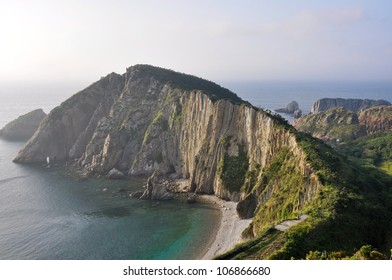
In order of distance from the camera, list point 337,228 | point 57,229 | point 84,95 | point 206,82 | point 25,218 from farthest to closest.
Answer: point 206,82 → point 84,95 → point 25,218 → point 57,229 → point 337,228

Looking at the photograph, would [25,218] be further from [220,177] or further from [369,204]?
[369,204]

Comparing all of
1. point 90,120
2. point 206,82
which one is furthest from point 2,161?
point 206,82

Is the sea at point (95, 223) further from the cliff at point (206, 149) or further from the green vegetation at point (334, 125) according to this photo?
the green vegetation at point (334, 125)

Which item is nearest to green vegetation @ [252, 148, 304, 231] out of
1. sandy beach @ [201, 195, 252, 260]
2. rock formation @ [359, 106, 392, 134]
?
sandy beach @ [201, 195, 252, 260]

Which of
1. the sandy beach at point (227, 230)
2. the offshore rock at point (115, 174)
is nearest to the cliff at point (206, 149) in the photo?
the sandy beach at point (227, 230)

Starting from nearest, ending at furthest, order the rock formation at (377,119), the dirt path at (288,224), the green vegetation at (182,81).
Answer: the dirt path at (288,224)
the green vegetation at (182,81)
the rock formation at (377,119)

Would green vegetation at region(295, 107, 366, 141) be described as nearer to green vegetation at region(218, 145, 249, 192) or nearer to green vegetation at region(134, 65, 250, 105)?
green vegetation at region(134, 65, 250, 105)
